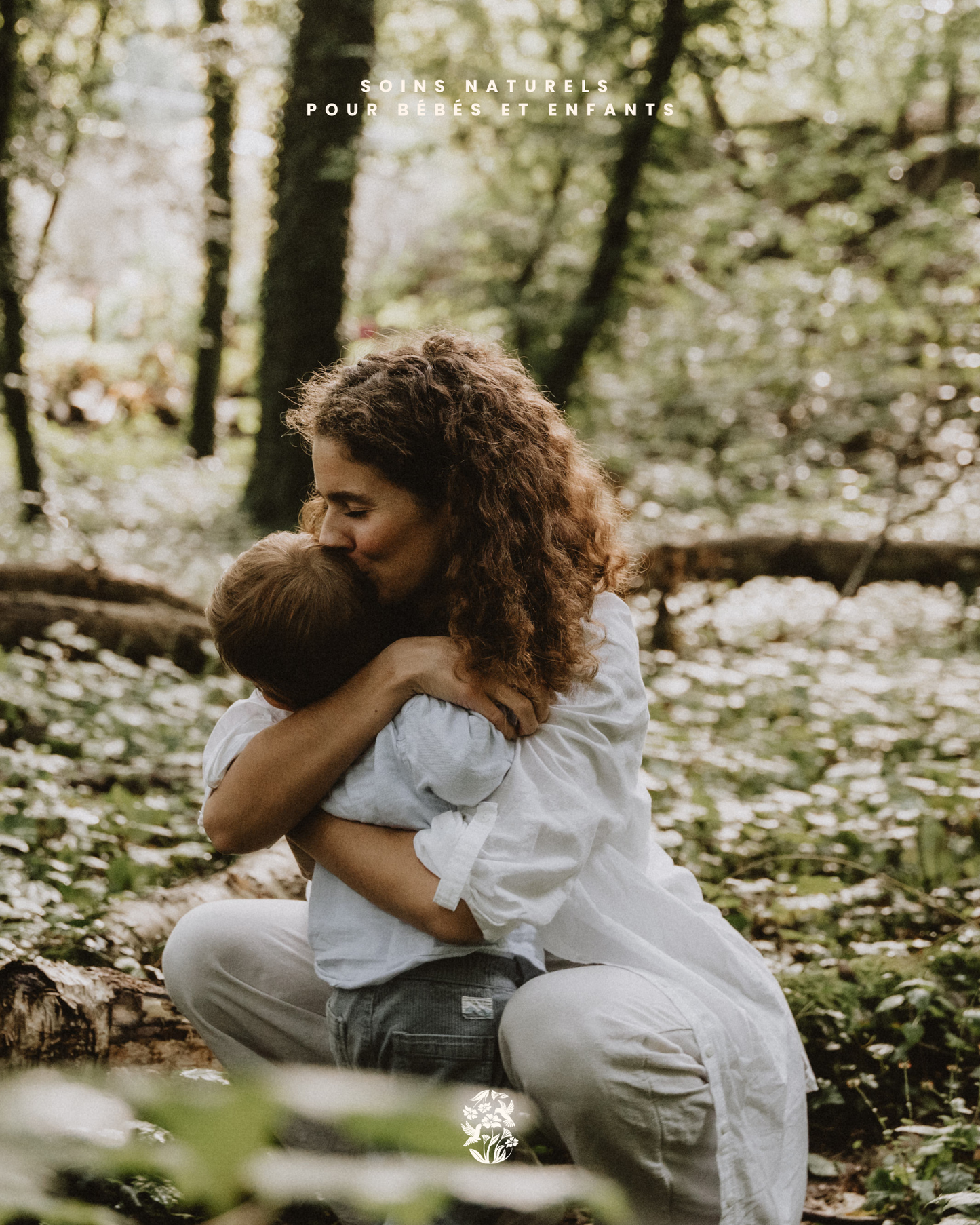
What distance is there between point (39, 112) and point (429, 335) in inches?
259

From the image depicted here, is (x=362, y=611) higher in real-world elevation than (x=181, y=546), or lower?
higher

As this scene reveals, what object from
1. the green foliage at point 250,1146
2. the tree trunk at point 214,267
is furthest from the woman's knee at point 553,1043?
the tree trunk at point 214,267

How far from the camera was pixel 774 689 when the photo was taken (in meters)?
5.77

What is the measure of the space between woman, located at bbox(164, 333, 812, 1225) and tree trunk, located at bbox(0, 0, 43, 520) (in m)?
5.86

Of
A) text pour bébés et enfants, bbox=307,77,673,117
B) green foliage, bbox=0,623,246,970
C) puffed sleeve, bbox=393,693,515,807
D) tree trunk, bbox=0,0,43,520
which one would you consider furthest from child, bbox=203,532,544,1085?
text pour bébés et enfants, bbox=307,77,673,117

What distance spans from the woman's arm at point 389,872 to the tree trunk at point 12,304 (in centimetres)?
603

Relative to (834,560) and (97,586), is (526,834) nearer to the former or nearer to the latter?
(97,586)

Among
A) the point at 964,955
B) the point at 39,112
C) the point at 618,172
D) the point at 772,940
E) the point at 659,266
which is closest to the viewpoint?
the point at 964,955

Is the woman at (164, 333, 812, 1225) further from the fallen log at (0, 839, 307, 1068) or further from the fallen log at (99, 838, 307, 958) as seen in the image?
the fallen log at (99, 838, 307, 958)

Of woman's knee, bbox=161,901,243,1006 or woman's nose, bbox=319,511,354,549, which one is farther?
woman's knee, bbox=161,901,243,1006

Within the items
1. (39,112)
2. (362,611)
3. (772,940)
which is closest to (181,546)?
(39,112)

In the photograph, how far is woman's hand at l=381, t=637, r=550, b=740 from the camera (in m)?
1.77

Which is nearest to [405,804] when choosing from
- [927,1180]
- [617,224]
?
[927,1180]

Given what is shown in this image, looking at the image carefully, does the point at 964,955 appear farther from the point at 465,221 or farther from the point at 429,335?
the point at 465,221
